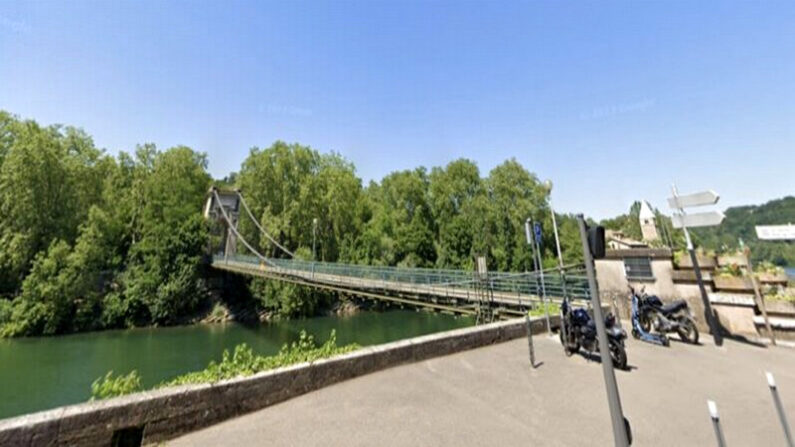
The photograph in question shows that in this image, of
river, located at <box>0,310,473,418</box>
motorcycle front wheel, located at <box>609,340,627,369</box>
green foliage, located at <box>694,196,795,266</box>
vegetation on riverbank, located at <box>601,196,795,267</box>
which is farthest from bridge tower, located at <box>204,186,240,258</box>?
green foliage, located at <box>694,196,795,266</box>

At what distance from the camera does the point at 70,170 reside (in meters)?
22.2

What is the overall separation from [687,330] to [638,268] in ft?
4.05

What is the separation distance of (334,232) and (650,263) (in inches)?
1002

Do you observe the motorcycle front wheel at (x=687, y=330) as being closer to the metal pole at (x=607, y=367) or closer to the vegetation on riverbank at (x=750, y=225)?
the metal pole at (x=607, y=367)

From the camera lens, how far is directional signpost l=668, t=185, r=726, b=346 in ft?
16.4

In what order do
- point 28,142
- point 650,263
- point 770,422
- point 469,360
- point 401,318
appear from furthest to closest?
point 401,318
point 28,142
point 650,263
point 469,360
point 770,422

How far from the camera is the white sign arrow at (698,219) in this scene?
4.97 meters

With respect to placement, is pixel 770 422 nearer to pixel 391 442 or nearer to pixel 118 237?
pixel 391 442

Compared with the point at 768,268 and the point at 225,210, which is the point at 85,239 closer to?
the point at 225,210

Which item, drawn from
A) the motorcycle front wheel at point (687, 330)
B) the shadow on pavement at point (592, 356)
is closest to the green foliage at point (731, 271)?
the motorcycle front wheel at point (687, 330)

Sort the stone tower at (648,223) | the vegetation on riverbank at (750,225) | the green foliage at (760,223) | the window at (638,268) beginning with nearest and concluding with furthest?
1. the window at (638,268)
2. the stone tower at (648,223)
3. the vegetation on riverbank at (750,225)
4. the green foliage at (760,223)

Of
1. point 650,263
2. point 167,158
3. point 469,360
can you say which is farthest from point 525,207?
point 167,158

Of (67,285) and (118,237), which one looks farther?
(118,237)

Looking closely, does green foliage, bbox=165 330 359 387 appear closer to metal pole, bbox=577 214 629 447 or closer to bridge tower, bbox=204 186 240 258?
metal pole, bbox=577 214 629 447
